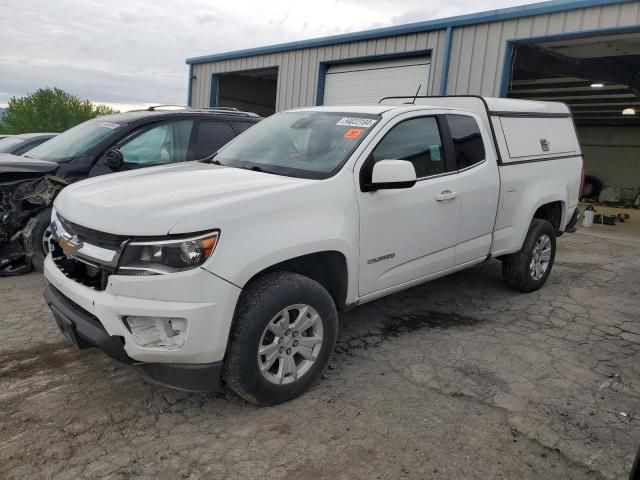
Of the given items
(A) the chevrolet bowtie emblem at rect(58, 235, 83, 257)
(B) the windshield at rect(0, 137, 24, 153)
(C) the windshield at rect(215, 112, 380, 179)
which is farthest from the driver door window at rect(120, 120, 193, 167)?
(B) the windshield at rect(0, 137, 24, 153)

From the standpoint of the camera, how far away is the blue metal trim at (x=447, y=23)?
813 centimetres

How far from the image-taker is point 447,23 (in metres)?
9.66

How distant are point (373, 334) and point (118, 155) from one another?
320 cm

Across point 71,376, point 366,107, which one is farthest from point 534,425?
point 71,376

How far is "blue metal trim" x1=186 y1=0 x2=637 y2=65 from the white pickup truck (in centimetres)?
479

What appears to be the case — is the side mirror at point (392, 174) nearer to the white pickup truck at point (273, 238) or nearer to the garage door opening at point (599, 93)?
the white pickup truck at point (273, 238)

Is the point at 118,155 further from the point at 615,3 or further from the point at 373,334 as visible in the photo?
the point at 615,3

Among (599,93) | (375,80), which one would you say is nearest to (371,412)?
(375,80)

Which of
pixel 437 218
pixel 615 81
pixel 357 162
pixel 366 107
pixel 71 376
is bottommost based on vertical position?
pixel 71 376

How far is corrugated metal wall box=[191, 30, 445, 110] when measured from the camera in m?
10.1

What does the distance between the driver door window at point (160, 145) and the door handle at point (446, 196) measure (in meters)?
3.14

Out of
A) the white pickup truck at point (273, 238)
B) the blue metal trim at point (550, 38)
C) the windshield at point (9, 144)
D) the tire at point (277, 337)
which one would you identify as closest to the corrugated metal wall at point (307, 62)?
the blue metal trim at point (550, 38)

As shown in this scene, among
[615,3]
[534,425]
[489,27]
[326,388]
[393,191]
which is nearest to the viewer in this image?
[534,425]

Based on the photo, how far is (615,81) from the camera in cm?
1234
